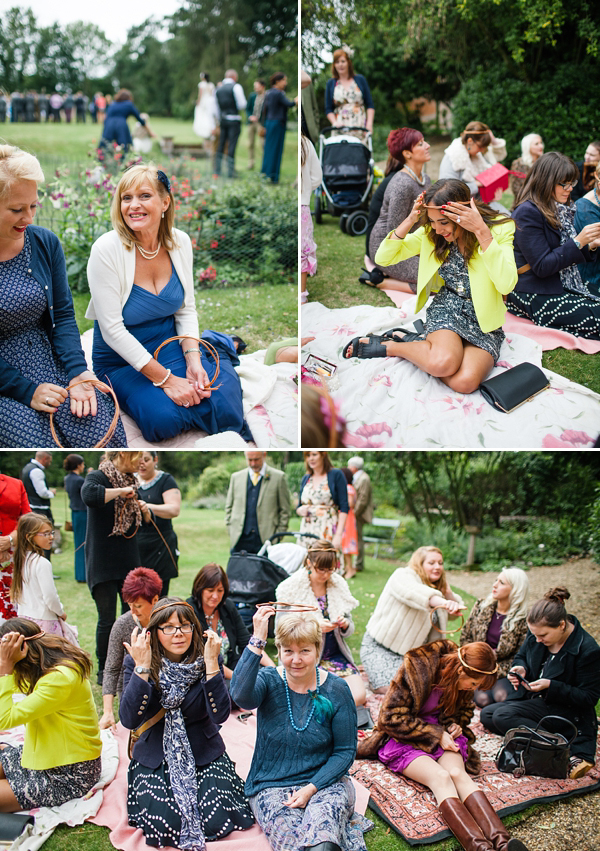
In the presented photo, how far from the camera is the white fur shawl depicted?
4.07m

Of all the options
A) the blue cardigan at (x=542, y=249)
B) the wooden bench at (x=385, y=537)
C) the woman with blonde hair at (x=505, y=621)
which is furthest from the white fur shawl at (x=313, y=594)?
the wooden bench at (x=385, y=537)

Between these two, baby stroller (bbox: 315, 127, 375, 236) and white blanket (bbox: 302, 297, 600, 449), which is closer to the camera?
white blanket (bbox: 302, 297, 600, 449)

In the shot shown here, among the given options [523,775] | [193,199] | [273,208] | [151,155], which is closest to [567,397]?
[523,775]

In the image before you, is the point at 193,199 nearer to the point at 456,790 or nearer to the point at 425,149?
the point at 425,149

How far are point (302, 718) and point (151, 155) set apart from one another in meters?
11.6

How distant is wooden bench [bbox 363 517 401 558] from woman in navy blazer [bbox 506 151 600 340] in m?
4.26

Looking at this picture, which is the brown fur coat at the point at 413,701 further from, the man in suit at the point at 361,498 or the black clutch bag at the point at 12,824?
the man in suit at the point at 361,498

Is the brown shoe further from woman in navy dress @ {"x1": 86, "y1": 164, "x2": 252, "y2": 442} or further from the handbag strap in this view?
woman in navy dress @ {"x1": 86, "y1": 164, "x2": 252, "y2": 442}

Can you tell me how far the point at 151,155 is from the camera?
12164 mm

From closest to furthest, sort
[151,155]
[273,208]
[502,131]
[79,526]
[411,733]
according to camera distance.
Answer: [411,733], [79,526], [502,131], [273,208], [151,155]

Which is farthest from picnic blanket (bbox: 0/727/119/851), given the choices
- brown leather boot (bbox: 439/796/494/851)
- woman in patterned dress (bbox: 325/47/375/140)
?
woman in patterned dress (bbox: 325/47/375/140)

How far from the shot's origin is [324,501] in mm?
5430

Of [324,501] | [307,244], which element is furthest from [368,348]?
[324,501]

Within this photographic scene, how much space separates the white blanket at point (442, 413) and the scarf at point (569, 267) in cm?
84
